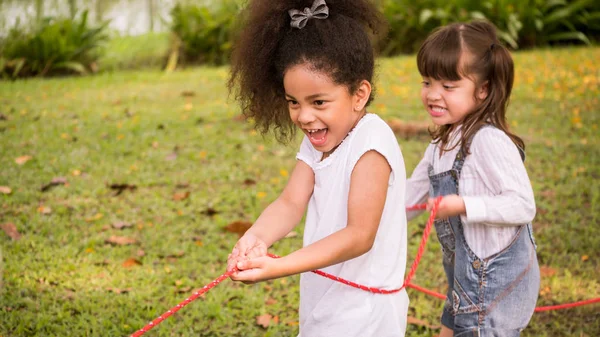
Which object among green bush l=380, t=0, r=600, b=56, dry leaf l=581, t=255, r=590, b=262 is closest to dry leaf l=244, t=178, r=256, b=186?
dry leaf l=581, t=255, r=590, b=262

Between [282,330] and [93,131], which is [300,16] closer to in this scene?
[282,330]

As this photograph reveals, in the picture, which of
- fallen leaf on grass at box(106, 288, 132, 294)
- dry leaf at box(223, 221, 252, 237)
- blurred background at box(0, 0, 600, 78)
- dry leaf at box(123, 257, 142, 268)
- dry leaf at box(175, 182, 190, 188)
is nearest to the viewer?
fallen leaf on grass at box(106, 288, 132, 294)

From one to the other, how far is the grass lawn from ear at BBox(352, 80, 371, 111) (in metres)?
1.50

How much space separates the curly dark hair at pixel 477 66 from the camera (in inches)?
94.5

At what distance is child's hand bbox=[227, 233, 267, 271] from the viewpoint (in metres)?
1.85

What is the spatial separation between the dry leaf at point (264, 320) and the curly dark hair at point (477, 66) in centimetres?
131

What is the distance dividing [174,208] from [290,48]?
2.83 metres

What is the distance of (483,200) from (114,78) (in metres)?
8.53

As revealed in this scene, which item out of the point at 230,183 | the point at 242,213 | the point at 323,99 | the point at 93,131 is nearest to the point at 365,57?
the point at 323,99

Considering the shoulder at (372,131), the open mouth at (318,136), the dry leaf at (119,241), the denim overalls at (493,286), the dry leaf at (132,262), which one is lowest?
the dry leaf at (119,241)

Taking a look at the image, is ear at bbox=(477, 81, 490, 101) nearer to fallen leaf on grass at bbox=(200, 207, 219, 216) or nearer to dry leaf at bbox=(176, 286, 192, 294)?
dry leaf at bbox=(176, 286, 192, 294)

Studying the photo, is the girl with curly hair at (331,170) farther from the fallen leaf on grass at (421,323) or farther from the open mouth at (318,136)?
the fallen leaf on grass at (421,323)

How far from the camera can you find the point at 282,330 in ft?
10.2

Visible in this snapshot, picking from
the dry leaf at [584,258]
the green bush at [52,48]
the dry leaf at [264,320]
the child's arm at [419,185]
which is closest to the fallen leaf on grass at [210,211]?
the dry leaf at [264,320]
